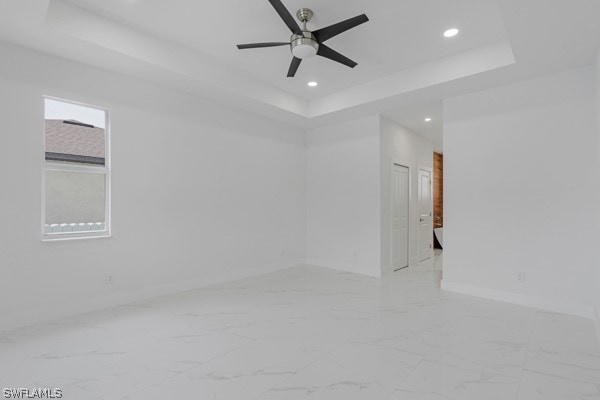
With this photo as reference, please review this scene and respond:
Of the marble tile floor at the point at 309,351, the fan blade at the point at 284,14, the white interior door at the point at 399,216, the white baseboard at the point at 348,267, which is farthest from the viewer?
the white interior door at the point at 399,216

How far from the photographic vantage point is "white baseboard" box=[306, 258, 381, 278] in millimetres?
5531

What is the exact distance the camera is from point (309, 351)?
8.80 ft

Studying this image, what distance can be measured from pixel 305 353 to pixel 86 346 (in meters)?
1.93

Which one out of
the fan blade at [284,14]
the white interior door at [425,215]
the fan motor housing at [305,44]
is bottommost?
the white interior door at [425,215]

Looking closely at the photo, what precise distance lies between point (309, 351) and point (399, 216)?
4070 millimetres

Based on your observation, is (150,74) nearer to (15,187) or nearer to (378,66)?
(15,187)

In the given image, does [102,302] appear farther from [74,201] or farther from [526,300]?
[526,300]

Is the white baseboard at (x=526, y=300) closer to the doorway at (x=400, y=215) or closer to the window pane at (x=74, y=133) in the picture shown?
the doorway at (x=400, y=215)

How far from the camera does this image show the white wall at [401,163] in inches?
222

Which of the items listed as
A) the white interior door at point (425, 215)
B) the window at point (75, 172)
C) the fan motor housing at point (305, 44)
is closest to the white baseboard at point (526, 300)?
the white interior door at point (425, 215)

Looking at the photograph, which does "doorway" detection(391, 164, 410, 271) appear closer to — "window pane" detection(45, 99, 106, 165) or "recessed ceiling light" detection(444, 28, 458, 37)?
"recessed ceiling light" detection(444, 28, 458, 37)

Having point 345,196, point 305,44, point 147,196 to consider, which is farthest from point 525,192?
point 147,196

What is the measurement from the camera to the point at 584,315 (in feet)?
11.5

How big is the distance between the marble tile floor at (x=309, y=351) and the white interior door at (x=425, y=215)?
3.01 m
